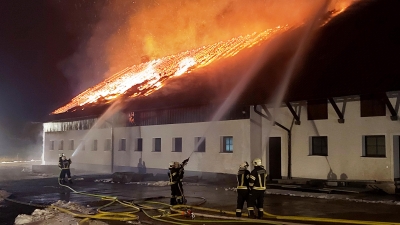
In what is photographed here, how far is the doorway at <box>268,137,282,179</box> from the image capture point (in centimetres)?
1727

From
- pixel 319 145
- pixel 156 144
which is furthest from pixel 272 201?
pixel 156 144

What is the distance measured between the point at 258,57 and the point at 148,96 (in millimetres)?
7042

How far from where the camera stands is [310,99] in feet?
48.0

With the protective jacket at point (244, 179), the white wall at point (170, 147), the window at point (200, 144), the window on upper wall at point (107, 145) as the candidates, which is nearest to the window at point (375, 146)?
the white wall at point (170, 147)

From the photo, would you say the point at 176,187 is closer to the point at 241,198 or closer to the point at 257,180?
the point at 241,198

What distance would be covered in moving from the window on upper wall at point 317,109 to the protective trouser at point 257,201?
22.8 feet

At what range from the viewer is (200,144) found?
20.3m

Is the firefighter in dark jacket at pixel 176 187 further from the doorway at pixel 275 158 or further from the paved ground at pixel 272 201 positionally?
the doorway at pixel 275 158

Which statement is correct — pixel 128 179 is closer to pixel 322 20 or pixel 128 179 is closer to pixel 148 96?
pixel 148 96

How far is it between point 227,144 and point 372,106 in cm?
723

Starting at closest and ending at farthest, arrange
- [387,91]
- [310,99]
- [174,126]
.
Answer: [387,91] → [310,99] → [174,126]

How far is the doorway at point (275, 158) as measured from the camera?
17266 millimetres

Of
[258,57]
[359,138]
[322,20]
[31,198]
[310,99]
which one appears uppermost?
[322,20]

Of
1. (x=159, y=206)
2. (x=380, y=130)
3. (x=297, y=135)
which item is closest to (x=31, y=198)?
(x=159, y=206)
